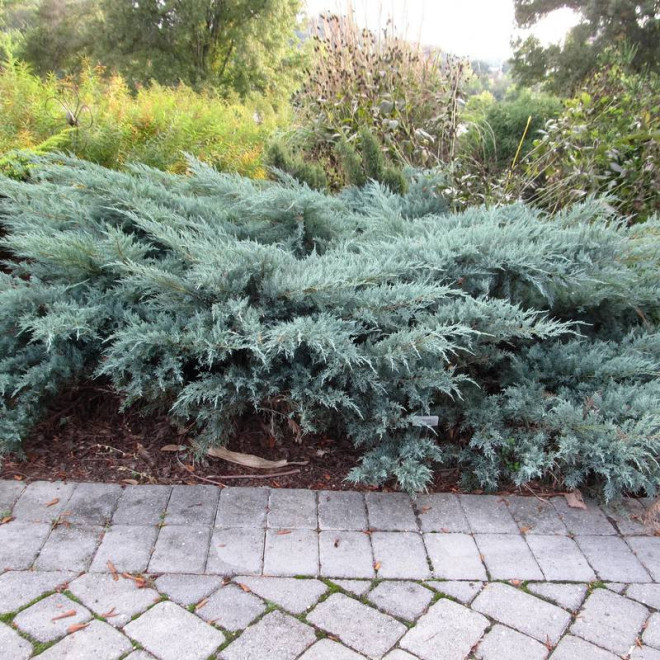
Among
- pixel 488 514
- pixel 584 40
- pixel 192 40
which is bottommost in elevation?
pixel 488 514

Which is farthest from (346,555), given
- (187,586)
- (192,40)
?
(192,40)

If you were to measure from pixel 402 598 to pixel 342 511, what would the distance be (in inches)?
16.8

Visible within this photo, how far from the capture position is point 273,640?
5.14ft

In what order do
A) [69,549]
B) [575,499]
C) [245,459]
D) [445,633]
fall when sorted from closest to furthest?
[445,633], [69,549], [575,499], [245,459]

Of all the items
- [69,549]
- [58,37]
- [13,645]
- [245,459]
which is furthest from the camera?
[58,37]

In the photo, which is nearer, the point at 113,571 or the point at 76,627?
the point at 76,627

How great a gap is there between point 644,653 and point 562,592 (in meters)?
0.26

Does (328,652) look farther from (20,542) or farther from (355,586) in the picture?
(20,542)

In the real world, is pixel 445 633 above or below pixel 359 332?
below

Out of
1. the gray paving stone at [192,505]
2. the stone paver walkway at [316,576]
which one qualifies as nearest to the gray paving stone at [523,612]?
the stone paver walkway at [316,576]

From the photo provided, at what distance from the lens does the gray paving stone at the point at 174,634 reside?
59.9 inches

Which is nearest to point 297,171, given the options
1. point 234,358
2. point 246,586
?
point 234,358

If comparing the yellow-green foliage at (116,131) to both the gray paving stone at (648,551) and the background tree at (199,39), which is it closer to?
the gray paving stone at (648,551)

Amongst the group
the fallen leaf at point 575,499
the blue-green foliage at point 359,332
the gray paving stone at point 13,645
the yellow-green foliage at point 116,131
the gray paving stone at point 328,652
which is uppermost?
the yellow-green foliage at point 116,131
